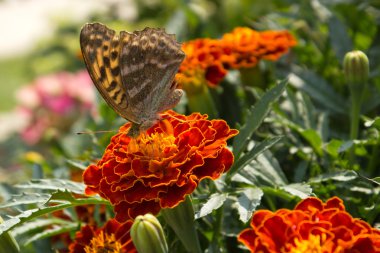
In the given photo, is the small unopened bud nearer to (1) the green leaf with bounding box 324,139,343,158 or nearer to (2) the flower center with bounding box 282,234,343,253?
(1) the green leaf with bounding box 324,139,343,158

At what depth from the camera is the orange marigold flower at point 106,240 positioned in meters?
0.95

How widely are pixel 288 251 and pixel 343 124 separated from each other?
0.67m

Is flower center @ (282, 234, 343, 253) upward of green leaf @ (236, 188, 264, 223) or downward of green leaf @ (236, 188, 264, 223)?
upward

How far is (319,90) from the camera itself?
1.34 m

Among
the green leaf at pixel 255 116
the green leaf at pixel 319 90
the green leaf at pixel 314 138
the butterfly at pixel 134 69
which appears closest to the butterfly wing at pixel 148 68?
the butterfly at pixel 134 69

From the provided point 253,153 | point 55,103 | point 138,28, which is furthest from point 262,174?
point 138,28

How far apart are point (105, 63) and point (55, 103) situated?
6.12ft

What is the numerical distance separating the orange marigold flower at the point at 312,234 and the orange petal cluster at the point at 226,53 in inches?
18.5

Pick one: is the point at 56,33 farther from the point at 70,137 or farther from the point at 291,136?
the point at 291,136

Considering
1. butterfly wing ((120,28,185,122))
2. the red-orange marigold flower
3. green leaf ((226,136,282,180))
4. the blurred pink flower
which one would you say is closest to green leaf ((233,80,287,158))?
green leaf ((226,136,282,180))

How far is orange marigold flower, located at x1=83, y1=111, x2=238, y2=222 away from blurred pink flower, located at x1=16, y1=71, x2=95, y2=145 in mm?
1838

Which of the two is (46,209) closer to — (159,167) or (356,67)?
(159,167)

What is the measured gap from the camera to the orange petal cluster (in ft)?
4.02

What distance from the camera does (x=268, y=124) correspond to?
1.28 metres
